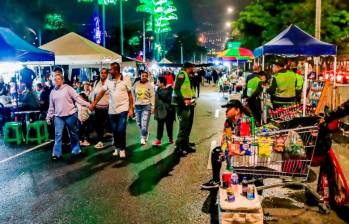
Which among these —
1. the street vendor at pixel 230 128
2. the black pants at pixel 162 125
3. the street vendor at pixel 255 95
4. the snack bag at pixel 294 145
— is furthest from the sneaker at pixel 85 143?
the snack bag at pixel 294 145

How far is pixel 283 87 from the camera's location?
10.8 metres

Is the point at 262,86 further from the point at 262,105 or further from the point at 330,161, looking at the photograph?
the point at 330,161

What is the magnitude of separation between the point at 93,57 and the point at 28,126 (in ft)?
14.3

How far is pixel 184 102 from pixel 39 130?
422 centimetres

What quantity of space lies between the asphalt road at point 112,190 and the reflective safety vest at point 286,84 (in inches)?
91.4

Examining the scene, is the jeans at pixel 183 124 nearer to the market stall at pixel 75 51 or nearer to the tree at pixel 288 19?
the market stall at pixel 75 51

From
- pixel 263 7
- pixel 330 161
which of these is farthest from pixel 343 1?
pixel 330 161

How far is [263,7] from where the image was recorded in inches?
1195

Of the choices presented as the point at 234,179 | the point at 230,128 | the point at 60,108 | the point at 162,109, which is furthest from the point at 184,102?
the point at 234,179

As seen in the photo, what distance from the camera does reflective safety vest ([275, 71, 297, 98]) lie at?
10742 millimetres

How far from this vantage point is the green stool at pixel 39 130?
1145 centimetres

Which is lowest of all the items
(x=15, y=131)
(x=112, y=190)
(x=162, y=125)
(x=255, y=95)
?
(x=112, y=190)

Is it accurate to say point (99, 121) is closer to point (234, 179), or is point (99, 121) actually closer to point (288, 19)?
point (234, 179)

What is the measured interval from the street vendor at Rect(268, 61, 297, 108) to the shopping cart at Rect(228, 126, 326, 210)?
17.7 ft
